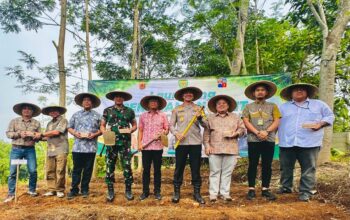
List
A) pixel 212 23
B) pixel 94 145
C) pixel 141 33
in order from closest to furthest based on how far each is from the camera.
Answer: pixel 94 145, pixel 212 23, pixel 141 33

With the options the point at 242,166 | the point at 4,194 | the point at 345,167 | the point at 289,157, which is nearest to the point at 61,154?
the point at 4,194

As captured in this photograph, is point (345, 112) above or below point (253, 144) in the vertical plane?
above

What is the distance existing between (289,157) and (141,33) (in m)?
9.86

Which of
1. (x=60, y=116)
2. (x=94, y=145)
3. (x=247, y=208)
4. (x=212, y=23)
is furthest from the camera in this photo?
(x=212, y=23)

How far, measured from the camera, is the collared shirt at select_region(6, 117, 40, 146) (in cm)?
542

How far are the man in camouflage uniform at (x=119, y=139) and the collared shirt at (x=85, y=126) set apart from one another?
21cm

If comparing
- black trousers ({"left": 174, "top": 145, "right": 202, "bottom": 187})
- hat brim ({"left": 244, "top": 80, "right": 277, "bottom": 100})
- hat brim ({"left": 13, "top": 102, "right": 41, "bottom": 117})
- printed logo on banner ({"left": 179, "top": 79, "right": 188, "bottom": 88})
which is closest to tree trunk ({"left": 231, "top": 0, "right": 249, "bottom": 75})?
printed logo on banner ({"left": 179, "top": 79, "right": 188, "bottom": 88})

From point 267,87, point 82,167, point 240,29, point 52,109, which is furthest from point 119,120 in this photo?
point 240,29

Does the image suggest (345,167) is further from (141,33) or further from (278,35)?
(141,33)

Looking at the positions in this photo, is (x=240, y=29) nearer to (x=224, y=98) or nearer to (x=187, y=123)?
(x=224, y=98)

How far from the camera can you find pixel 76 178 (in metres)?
5.26

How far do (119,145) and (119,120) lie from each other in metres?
0.37

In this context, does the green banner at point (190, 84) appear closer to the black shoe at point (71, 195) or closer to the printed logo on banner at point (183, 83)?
the printed logo on banner at point (183, 83)

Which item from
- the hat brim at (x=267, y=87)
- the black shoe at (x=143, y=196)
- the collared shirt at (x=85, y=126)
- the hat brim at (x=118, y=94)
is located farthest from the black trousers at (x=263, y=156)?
the collared shirt at (x=85, y=126)
